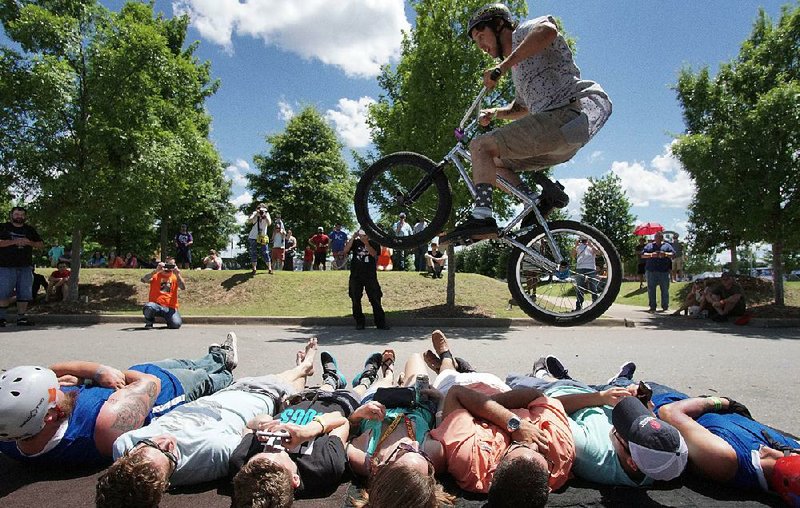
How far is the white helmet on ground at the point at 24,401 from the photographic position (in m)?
3.14

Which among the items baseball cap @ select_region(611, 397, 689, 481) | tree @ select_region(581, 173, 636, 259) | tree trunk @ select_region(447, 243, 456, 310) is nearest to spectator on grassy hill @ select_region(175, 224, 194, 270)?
tree trunk @ select_region(447, 243, 456, 310)

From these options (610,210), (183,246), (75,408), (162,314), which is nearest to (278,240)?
(183,246)

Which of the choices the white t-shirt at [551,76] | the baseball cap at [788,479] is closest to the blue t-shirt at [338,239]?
the white t-shirt at [551,76]

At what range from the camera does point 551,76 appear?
12.2 feet

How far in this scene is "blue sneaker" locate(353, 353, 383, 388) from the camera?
527cm

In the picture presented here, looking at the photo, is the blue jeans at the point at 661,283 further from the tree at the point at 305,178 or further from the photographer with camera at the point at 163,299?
the tree at the point at 305,178

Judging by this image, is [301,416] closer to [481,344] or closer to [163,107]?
[481,344]

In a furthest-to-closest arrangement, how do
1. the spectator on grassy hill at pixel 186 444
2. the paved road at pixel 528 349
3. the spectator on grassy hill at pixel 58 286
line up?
the spectator on grassy hill at pixel 58 286, the paved road at pixel 528 349, the spectator on grassy hill at pixel 186 444

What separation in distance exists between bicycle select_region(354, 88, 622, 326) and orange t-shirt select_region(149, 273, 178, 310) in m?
7.31

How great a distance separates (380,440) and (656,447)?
76.0 inches

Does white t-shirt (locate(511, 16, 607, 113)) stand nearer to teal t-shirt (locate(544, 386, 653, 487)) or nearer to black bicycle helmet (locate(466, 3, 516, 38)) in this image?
black bicycle helmet (locate(466, 3, 516, 38))

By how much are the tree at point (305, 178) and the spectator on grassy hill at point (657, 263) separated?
22.4 metres

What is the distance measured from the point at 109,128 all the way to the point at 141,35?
2.44m

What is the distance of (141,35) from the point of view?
459 inches
